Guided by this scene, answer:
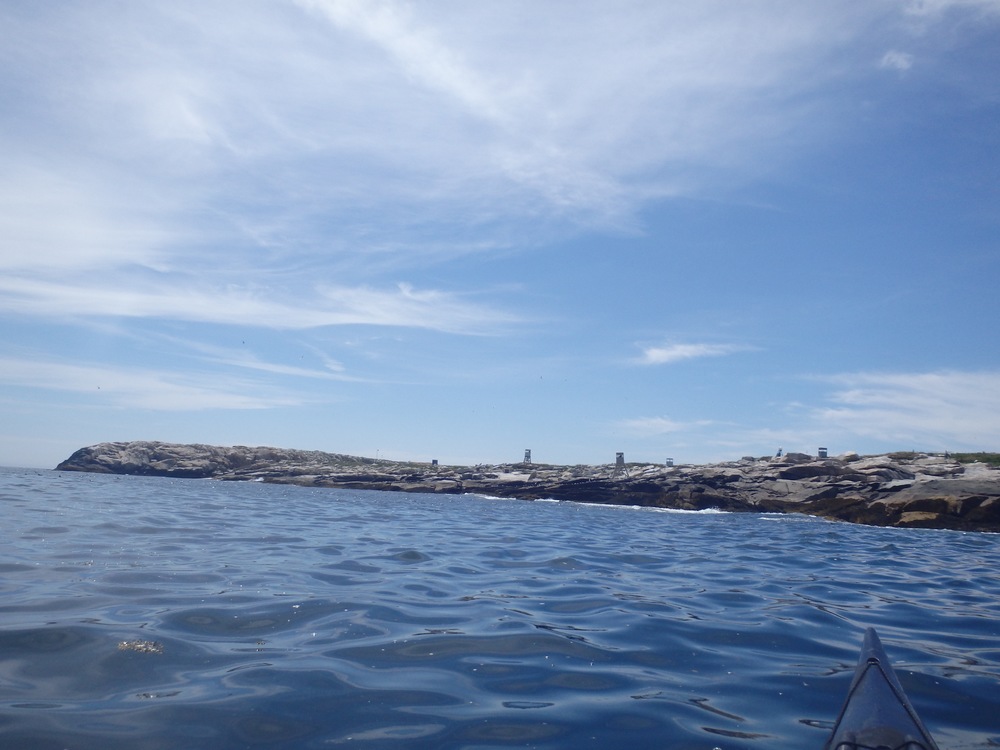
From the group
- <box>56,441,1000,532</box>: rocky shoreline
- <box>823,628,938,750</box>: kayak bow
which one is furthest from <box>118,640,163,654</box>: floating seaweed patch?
<box>56,441,1000,532</box>: rocky shoreline

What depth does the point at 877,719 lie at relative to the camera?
12.2ft

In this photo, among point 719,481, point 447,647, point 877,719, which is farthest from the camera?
point 719,481

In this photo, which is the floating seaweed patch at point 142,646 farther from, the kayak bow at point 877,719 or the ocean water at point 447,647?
the kayak bow at point 877,719

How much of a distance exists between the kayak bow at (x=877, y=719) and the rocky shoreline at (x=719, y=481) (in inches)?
1196

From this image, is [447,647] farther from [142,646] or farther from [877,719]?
[877,719]

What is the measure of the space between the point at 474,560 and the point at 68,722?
8383 mm

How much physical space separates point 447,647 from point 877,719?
358 centimetres

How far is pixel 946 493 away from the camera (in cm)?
3020

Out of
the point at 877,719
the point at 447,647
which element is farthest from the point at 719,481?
the point at 877,719

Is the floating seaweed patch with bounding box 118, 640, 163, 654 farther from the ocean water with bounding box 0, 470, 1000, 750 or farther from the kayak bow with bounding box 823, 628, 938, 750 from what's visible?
the kayak bow with bounding box 823, 628, 938, 750

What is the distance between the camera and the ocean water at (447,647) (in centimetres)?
434

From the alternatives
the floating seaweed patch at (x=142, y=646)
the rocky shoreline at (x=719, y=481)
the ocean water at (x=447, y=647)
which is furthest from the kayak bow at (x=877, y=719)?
the rocky shoreline at (x=719, y=481)

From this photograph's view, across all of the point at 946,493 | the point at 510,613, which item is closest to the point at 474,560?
the point at 510,613

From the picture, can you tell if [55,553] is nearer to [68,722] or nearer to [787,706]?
[68,722]
